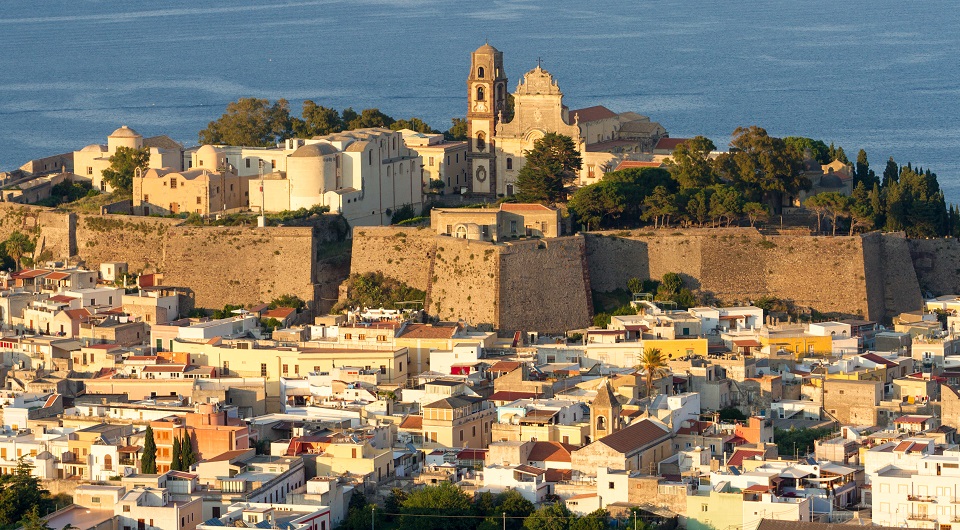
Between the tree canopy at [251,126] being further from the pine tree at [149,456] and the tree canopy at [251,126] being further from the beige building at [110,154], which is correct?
the pine tree at [149,456]

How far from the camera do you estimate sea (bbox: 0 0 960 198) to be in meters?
93.0

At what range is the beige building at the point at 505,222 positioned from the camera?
51.4 meters

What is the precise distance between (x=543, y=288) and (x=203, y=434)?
11.4 meters

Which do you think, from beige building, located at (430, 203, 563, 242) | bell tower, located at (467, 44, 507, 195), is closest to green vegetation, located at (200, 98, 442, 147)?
bell tower, located at (467, 44, 507, 195)

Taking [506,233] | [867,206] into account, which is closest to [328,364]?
[506,233]

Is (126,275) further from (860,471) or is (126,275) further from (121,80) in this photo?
(121,80)

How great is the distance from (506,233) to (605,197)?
2.46 meters

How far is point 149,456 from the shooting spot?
40500mm

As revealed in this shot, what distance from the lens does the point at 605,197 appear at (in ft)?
173

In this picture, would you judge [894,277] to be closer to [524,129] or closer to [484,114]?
[524,129]

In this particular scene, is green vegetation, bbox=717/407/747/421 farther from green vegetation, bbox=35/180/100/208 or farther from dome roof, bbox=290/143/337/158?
green vegetation, bbox=35/180/100/208

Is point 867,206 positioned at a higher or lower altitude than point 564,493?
higher

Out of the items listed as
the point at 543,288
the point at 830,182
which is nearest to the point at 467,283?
the point at 543,288

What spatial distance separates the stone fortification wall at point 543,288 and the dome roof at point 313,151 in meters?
5.18
